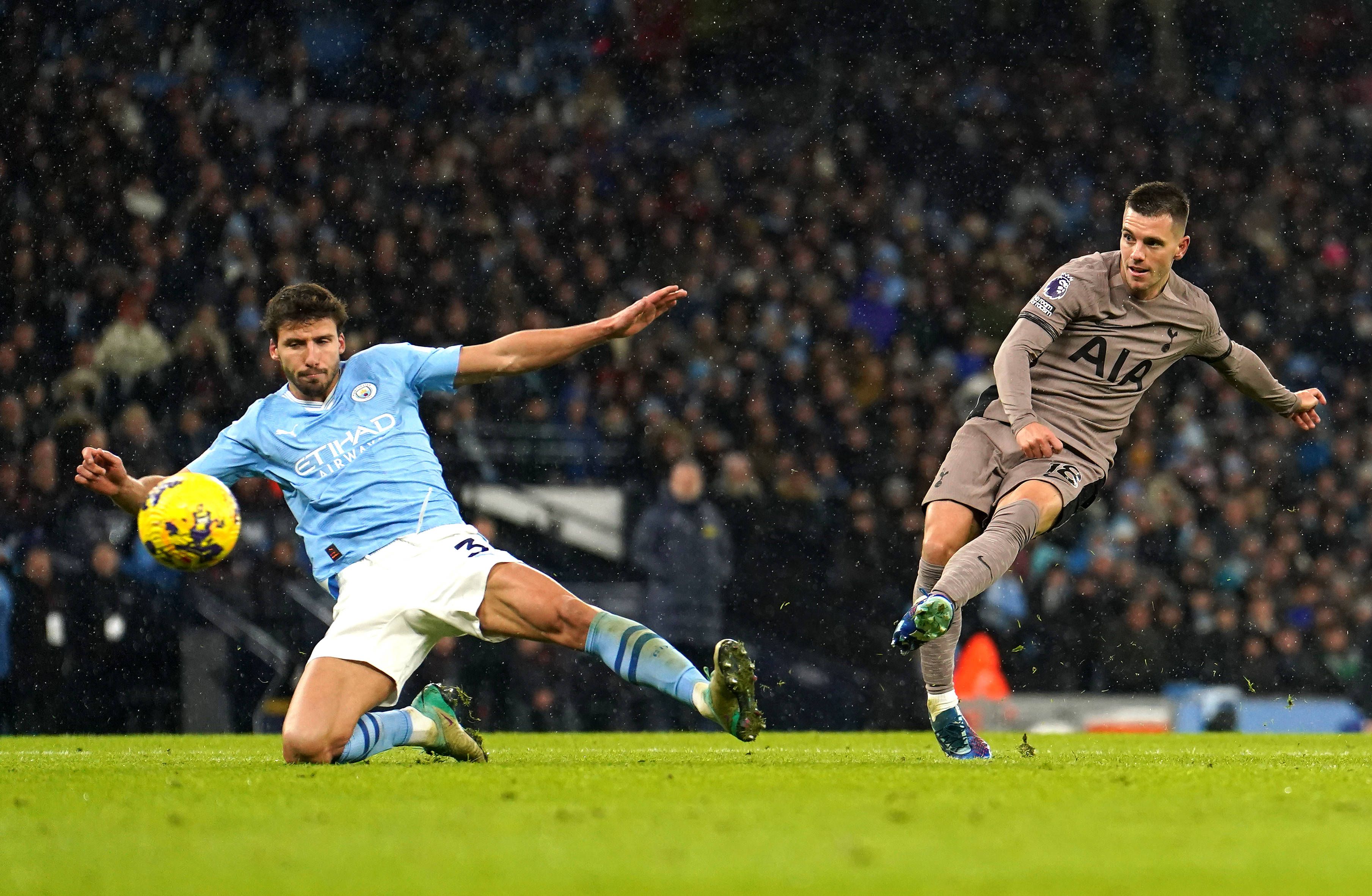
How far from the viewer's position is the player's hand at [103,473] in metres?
5.55

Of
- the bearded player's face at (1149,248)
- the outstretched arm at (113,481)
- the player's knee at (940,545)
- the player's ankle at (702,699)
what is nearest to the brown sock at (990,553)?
the player's knee at (940,545)

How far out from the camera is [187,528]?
538 cm

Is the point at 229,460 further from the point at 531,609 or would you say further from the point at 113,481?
the point at 531,609

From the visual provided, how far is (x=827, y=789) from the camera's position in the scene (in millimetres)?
4586

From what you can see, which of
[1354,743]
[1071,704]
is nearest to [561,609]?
[1354,743]

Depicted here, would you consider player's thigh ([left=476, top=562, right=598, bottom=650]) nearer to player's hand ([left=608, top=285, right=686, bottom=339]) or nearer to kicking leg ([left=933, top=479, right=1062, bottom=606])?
player's hand ([left=608, top=285, right=686, bottom=339])

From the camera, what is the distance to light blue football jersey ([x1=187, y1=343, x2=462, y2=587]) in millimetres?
5969

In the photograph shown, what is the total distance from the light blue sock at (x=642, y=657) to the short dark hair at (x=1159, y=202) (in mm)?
2249

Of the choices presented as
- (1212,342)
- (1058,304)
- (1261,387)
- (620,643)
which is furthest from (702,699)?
(1261,387)

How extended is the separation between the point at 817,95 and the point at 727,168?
5.99ft

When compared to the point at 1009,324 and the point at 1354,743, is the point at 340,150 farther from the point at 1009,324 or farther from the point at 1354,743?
the point at 1354,743

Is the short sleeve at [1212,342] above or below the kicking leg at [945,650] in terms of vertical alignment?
above

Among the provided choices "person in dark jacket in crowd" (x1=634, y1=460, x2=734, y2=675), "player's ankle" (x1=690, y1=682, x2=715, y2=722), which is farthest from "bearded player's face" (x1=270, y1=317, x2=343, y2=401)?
"person in dark jacket in crowd" (x1=634, y1=460, x2=734, y2=675)

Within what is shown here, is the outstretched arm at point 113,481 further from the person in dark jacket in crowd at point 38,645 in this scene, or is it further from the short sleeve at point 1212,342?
the person in dark jacket in crowd at point 38,645
